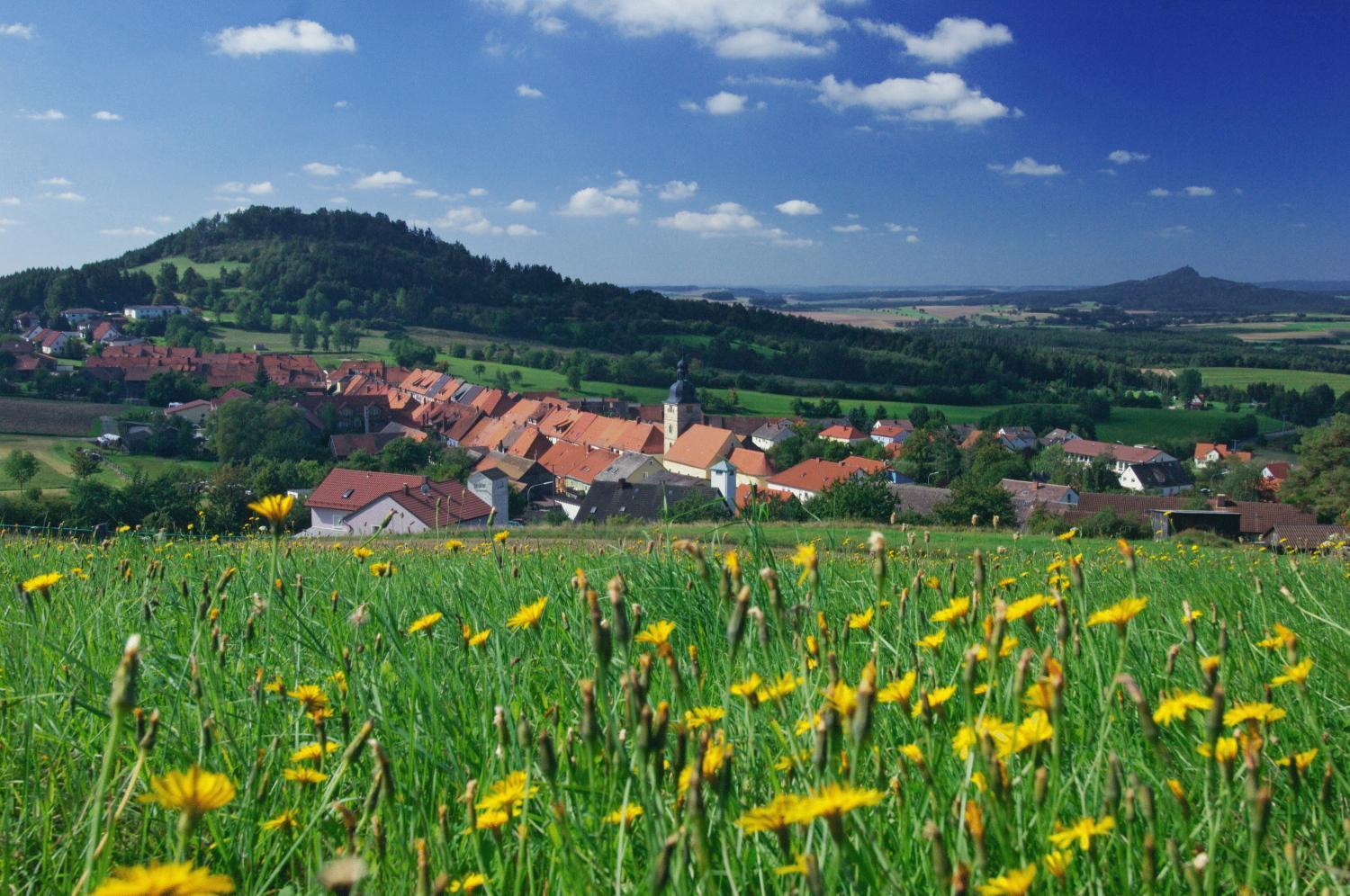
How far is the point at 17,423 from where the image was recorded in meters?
65.7

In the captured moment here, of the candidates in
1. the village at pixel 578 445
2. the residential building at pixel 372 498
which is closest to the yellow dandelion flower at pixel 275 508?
the residential building at pixel 372 498

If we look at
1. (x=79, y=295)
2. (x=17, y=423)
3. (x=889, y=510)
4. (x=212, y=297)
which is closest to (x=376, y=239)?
(x=212, y=297)

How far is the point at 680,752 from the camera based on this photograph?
3.85 ft

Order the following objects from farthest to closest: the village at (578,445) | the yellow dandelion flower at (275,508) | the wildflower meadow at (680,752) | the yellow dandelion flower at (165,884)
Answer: the village at (578,445) → the yellow dandelion flower at (275,508) → the wildflower meadow at (680,752) → the yellow dandelion flower at (165,884)

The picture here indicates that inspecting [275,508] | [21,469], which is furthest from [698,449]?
[275,508]

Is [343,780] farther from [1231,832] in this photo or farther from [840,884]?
[1231,832]

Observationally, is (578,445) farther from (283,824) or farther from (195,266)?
(195,266)

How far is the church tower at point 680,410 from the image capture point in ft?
256

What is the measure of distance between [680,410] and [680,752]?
7678 centimetres

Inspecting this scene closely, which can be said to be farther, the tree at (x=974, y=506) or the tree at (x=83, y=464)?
the tree at (x=83, y=464)

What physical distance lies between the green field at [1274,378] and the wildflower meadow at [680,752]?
118508 mm

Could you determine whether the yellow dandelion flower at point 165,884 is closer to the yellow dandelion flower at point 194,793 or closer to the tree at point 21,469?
the yellow dandelion flower at point 194,793

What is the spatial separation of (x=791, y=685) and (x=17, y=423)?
7977 cm

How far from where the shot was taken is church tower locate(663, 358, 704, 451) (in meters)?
77.9
